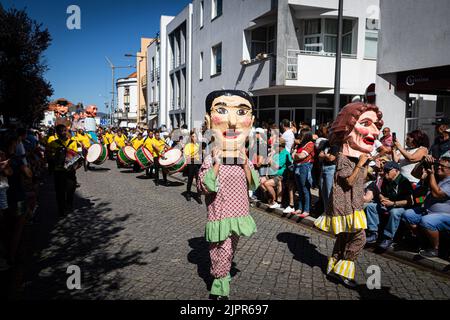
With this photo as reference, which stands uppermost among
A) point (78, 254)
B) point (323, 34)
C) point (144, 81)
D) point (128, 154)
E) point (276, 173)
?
point (144, 81)

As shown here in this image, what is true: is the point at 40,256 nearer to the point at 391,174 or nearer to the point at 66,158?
the point at 66,158

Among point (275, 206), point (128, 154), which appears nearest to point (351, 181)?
point (275, 206)

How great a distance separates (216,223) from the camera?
3719mm

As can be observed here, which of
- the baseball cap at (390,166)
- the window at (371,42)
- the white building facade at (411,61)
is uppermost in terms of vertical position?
the window at (371,42)

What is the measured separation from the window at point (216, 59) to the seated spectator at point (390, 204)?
16124 millimetres

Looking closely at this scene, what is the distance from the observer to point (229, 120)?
382 cm

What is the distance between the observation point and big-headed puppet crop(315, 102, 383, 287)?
4078 mm

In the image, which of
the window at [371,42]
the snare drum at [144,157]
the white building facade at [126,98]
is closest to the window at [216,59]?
the window at [371,42]

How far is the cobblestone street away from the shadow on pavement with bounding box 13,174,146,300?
0.04 ft

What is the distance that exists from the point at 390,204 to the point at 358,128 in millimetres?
2049

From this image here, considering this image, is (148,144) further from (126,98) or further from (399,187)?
(126,98)

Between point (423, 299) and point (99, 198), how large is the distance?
306 inches

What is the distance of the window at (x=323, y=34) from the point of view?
15.1 m

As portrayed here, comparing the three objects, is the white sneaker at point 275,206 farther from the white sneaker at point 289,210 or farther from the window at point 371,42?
the window at point 371,42
